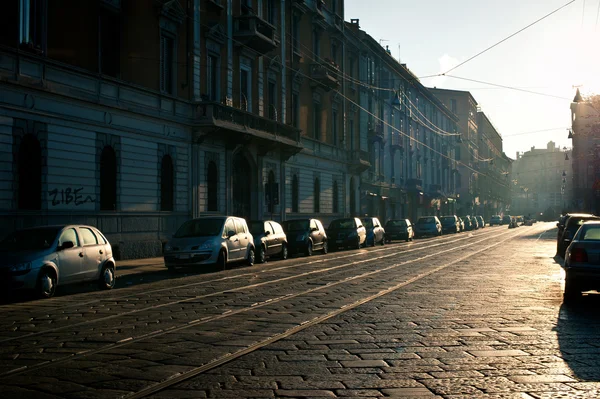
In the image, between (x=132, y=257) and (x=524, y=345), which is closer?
(x=524, y=345)

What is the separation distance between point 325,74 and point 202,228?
2300cm

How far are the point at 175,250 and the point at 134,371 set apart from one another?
14191 millimetres

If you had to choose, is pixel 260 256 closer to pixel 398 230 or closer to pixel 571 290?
pixel 571 290

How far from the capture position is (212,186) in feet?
106

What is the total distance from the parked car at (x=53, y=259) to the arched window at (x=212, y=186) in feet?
49.2

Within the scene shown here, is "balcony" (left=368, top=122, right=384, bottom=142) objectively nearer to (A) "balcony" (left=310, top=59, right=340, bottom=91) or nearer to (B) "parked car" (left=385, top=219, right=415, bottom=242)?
(A) "balcony" (left=310, top=59, right=340, bottom=91)

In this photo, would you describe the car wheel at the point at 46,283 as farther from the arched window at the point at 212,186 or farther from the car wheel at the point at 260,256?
the arched window at the point at 212,186

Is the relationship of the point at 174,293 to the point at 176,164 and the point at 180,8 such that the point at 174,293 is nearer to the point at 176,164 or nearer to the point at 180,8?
the point at 176,164

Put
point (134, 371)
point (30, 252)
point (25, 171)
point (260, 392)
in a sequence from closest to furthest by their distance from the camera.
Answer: point (260, 392), point (134, 371), point (30, 252), point (25, 171)

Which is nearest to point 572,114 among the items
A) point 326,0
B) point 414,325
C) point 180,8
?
point 326,0

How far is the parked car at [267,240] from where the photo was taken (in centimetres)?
2525

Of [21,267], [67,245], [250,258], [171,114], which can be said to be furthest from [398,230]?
[21,267]

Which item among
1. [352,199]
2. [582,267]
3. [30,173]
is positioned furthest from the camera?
[352,199]

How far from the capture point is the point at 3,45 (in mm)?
19938
